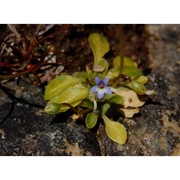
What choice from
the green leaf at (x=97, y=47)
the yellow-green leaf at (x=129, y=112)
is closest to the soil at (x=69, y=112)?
the yellow-green leaf at (x=129, y=112)

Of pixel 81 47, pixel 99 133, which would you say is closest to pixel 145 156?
pixel 99 133

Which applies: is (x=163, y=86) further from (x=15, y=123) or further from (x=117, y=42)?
(x=15, y=123)

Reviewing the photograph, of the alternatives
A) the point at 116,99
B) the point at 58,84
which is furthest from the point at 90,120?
the point at 58,84

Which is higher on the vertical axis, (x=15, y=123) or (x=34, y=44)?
(x=34, y=44)

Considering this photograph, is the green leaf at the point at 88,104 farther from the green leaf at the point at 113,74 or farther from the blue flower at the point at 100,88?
the green leaf at the point at 113,74

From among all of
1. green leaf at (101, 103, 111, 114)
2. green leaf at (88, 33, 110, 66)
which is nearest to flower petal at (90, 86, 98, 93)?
green leaf at (101, 103, 111, 114)

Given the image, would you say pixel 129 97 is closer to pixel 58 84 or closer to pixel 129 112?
pixel 129 112
